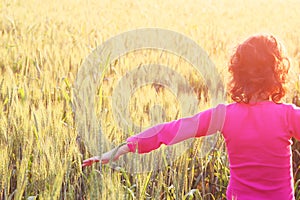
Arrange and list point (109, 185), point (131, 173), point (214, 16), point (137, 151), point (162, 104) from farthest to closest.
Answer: point (214, 16), point (162, 104), point (131, 173), point (137, 151), point (109, 185)

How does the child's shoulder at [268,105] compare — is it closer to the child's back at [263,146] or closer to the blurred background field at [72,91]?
the child's back at [263,146]

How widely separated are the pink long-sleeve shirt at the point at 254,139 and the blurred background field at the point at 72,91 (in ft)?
0.43

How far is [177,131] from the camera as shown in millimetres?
1515

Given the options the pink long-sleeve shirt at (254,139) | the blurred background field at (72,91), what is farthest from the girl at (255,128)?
the blurred background field at (72,91)

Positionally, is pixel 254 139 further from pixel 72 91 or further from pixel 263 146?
pixel 72 91

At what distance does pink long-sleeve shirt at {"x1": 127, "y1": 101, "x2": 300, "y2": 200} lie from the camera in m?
1.47

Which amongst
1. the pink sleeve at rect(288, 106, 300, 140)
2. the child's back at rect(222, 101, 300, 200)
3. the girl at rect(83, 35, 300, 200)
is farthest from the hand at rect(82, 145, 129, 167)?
the pink sleeve at rect(288, 106, 300, 140)

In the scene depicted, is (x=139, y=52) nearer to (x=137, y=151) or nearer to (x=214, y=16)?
(x=137, y=151)

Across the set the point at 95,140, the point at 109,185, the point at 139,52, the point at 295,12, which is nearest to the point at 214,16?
the point at 295,12

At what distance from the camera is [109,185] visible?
4.07 ft

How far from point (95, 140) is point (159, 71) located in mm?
1395

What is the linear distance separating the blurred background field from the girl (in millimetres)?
104

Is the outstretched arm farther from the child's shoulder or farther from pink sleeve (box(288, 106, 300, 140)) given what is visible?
pink sleeve (box(288, 106, 300, 140))

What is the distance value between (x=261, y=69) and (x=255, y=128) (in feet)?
0.52
